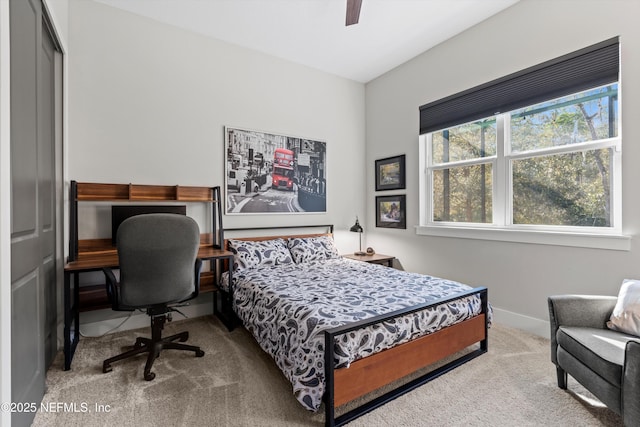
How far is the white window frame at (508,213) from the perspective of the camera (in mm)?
2312

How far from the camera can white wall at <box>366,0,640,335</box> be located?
7.27 ft

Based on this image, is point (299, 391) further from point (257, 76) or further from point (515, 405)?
point (257, 76)

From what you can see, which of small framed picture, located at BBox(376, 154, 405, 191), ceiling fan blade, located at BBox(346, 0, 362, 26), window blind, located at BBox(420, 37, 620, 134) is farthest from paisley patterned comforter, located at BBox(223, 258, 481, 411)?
ceiling fan blade, located at BBox(346, 0, 362, 26)

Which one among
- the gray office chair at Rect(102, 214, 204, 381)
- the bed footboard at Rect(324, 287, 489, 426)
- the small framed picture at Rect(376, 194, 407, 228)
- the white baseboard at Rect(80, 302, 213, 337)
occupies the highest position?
the small framed picture at Rect(376, 194, 407, 228)

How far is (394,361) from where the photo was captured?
179 cm

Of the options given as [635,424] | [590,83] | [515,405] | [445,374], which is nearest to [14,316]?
[445,374]

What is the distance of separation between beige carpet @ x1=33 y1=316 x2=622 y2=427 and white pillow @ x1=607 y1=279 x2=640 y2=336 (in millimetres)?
470

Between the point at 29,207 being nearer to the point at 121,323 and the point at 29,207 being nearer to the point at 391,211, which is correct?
the point at 121,323

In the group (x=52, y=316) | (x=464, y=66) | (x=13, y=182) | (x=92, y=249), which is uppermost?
(x=464, y=66)

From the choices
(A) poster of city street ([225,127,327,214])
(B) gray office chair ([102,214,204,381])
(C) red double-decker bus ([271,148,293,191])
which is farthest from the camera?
(C) red double-decker bus ([271,148,293,191])

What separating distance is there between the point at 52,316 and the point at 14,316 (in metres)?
0.99

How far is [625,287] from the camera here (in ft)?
6.13

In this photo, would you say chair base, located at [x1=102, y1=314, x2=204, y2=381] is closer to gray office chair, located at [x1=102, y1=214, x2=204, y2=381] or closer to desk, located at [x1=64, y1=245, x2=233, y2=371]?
gray office chair, located at [x1=102, y1=214, x2=204, y2=381]

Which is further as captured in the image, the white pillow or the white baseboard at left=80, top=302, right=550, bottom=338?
the white baseboard at left=80, top=302, right=550, bottom=338
